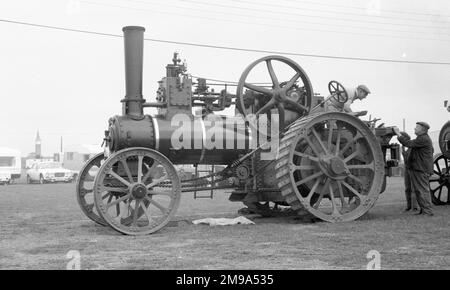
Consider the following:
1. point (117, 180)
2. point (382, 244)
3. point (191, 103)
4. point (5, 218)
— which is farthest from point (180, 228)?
point (5, 218)

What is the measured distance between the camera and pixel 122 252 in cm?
575

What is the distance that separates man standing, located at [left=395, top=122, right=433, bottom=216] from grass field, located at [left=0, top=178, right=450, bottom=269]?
1.13 ft

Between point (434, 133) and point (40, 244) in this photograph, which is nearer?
point (40, 244)

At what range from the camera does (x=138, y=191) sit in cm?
720

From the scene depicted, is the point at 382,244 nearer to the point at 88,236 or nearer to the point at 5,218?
the point at 88,236

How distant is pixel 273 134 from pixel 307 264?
3741mm

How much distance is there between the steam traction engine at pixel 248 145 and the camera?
7723mm

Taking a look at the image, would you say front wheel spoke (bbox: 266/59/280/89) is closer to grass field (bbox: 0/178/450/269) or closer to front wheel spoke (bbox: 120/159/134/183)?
grass field (bbox: 0/178/450/269)

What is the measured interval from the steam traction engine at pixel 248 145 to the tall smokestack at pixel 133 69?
0.01m

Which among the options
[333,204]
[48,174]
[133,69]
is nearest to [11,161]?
[48,174]

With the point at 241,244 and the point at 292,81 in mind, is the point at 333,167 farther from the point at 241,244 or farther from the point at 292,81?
the point at 241,244

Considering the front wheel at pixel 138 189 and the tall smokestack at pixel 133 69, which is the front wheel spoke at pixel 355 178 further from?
the tall smokestack at pixel 133 69
